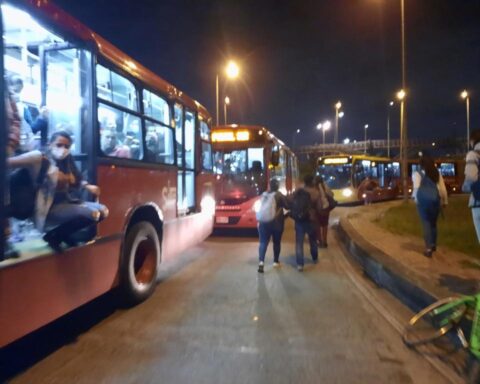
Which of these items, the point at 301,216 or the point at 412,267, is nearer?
the point at 412,267

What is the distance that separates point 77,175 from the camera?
5.31m

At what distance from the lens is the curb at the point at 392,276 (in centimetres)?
675

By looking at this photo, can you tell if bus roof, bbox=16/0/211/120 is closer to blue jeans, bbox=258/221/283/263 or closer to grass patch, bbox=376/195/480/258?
blue jeans, bbox=258/221/283/263

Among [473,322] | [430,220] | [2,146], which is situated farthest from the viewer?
[430,220]

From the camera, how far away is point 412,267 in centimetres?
872

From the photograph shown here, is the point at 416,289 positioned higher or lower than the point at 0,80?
lower

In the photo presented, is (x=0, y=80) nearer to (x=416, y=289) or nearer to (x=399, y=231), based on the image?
(x=416, y=289)

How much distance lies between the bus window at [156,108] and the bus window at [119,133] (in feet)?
1.40

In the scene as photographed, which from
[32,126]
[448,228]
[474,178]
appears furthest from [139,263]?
[448,228]

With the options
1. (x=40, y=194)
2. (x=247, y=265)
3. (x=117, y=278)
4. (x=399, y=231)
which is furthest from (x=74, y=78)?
(x=399, y=231)

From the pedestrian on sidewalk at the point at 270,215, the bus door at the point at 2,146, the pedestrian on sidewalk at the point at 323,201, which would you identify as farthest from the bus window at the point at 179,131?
the bus door at the point at 2,146

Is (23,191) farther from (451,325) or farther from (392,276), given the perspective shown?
(392,276)

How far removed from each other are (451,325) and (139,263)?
166 inches

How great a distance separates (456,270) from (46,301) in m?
6.59
